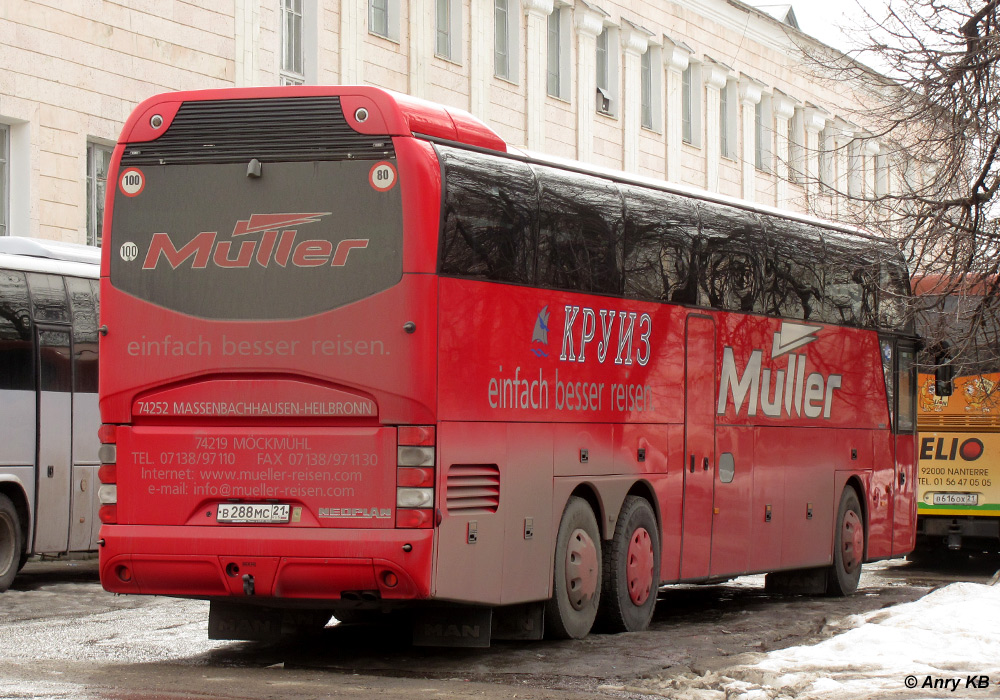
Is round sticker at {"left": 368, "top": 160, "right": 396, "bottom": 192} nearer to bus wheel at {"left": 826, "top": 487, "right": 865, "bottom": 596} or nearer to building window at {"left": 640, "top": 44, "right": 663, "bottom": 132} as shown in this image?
bus wheel at {"left": 826, "top": 487, "right": 865, "bottom": 596}

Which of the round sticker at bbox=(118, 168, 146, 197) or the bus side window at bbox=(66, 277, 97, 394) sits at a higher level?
the round sticker at bbox=(118, 168, 146, 197)

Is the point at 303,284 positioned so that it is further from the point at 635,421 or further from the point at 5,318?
the point at 5,318

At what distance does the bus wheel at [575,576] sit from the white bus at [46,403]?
7220mm

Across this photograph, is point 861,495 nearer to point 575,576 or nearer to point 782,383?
point 782,383

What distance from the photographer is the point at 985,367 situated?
735 inches

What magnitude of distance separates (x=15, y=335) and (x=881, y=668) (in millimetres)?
10244

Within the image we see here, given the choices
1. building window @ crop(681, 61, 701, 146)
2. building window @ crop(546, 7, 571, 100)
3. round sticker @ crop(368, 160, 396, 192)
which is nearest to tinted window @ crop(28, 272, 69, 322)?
round sticker @ crop(368, 160, 396, 192)

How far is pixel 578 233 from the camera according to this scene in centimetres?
1192

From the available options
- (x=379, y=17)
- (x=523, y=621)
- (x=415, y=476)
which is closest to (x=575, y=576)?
(x=523, y=621)

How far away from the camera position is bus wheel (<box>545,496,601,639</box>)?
1152 cm

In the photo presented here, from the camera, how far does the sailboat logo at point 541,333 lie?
1122 cm

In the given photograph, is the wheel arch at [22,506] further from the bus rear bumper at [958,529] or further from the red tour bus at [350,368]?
the bus rear bumper at [958,529]

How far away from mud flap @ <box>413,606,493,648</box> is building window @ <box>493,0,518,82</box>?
24776mm

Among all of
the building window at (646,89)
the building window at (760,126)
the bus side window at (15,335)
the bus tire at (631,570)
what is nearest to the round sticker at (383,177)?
the bus tire at (631,570)
